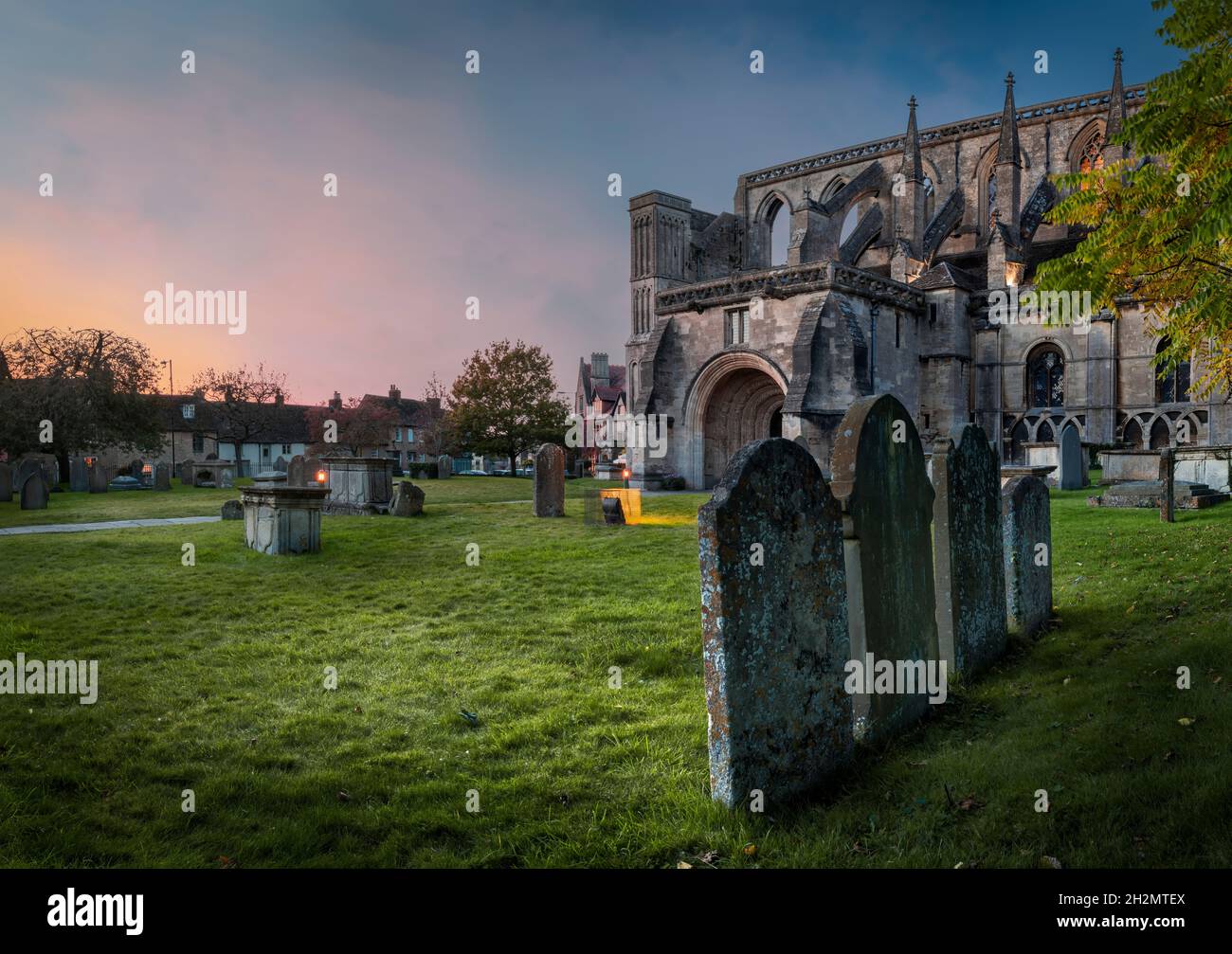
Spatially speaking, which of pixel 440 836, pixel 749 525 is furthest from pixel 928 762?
pixel 440 836

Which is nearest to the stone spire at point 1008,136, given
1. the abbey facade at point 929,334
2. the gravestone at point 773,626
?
the abbey facade at point 929,334

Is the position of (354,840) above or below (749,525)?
below

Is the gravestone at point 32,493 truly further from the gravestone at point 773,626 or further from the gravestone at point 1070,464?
the gravestone at point 1070,464

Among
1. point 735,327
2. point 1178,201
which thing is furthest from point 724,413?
point 1178,201

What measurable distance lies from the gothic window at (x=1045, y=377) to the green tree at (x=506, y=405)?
23.7 meters

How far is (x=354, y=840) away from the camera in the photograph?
10.7 feet

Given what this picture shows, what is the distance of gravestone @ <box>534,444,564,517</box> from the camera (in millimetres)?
17031

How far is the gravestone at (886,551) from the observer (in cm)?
429

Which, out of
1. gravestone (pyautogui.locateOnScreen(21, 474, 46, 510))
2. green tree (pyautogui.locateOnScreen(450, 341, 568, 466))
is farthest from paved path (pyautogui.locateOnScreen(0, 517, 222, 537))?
green tree (pyautogui.locateOnScreen(450, 341, 568, 466))

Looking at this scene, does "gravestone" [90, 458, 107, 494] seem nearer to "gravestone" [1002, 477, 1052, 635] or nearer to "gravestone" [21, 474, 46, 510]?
"gravestone" [21, 474, 46, 510]

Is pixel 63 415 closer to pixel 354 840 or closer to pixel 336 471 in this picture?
pixel 336 471

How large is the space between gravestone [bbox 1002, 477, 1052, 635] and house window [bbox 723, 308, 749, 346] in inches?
752
